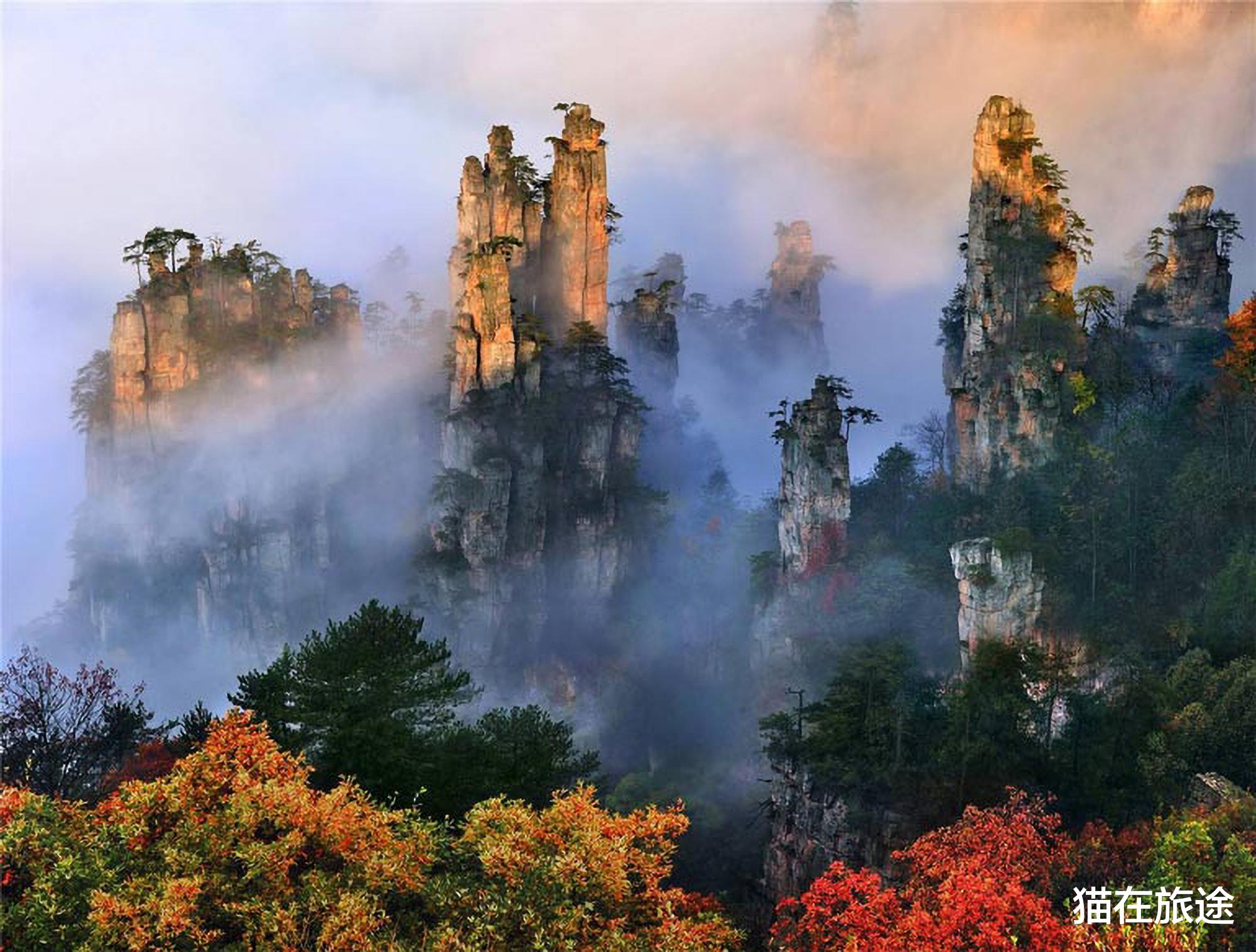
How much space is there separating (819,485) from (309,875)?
41.8 meters

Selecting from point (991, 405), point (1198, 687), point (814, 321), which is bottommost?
point (1198, 687)

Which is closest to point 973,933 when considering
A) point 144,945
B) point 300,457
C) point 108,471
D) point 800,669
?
point 144,945

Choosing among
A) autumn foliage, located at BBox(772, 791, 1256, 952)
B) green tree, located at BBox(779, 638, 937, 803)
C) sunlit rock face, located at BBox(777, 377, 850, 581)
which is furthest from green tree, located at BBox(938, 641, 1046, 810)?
sunlit rock face, located at BBox(777, 377, 850, 581)

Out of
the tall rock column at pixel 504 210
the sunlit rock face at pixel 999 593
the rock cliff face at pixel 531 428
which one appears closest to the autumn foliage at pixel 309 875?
the sunlit rock face at pixel 999 593

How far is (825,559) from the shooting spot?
55375 millimetres

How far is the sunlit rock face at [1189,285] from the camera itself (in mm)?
52844

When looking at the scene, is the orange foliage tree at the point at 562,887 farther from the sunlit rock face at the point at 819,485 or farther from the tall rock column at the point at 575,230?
the tall rock column at the point at 575,230

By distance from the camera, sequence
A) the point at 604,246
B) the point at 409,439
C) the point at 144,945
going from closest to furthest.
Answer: the point at 144,945 < the point at 604,246 < the point at 409,439

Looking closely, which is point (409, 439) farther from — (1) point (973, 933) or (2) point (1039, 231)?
(1) point (973, 933)

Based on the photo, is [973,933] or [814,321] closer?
[973,933]

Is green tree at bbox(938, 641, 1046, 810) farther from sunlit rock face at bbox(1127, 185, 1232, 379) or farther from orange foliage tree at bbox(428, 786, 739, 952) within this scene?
sunlit rock face at bbox(1127, 185, 1232, 379)

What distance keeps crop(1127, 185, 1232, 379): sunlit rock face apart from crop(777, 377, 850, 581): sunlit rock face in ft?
52.7

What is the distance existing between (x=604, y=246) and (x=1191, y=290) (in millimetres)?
32622

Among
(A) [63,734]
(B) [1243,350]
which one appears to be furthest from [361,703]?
(B) [1243,350]
